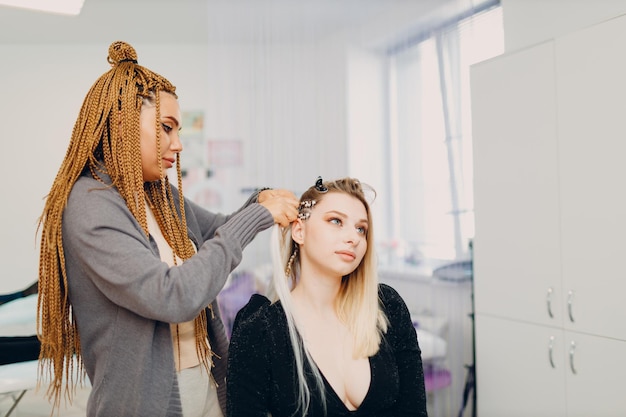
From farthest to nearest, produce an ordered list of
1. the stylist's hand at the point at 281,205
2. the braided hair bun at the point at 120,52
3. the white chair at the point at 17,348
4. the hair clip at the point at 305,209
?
1. the white chair at the point at 17,348
2. the hair clip at the point at 305,209
3. the stylist's hand at the point at 281,205
4. the braided hair bun at the point at 120,52

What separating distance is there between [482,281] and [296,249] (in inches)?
44.9

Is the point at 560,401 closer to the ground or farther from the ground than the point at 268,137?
closer to the ground

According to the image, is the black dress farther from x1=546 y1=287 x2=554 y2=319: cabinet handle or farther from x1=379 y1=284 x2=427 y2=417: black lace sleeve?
x1=546 y1=287 x2=554 y2=319: cabinet handle

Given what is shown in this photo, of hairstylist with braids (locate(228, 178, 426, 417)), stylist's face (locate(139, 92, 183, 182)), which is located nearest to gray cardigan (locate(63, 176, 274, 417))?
stylist's face (locate(139, 92, 183, 182))

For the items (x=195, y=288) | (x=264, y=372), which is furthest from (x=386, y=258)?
(x=195, y=288)

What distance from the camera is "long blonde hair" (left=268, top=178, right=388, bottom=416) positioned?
140 centimetres

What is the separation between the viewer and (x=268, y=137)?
279cm

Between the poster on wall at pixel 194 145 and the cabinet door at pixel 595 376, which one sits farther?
the poster on wall at pixel 194 145

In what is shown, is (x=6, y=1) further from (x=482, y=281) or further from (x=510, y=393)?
(x=510, y=393)

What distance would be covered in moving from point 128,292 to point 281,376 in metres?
0.50

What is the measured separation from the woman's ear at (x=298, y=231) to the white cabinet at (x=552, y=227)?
1.12m

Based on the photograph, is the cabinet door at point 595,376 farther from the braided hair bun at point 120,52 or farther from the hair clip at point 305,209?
the braided hair bun at point 120,52

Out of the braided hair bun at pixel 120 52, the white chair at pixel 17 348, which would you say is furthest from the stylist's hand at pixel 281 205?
the white chair at pixel 17 348

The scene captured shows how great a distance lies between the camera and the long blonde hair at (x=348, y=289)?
55.2 inches
